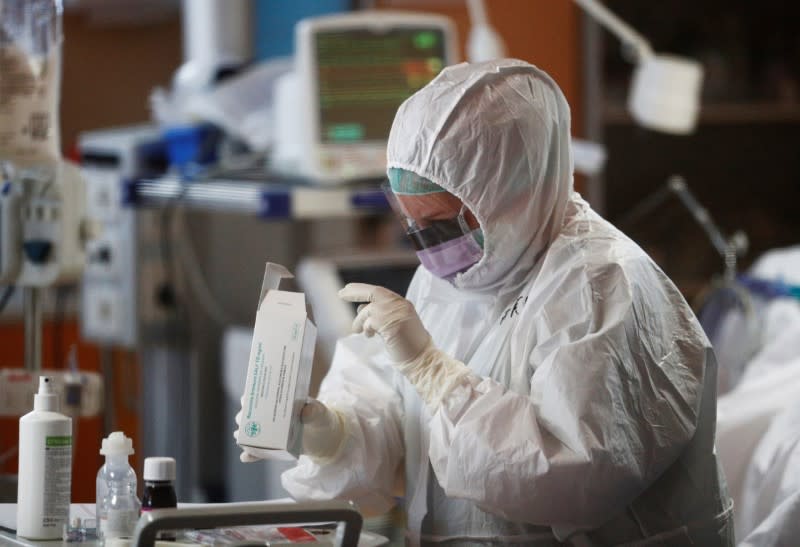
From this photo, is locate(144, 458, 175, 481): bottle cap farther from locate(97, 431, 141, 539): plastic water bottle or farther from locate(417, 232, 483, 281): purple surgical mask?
locate(417, 232, 483, 281): purple surgical mask

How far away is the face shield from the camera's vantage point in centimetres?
176

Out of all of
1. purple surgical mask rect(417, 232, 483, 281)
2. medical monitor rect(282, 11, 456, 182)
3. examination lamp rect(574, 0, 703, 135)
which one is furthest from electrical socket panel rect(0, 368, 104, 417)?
examination lamp rect(574, 0, 703, 135)

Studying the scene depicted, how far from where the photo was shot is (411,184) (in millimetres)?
1768

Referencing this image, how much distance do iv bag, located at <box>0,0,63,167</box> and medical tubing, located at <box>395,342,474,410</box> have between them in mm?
856

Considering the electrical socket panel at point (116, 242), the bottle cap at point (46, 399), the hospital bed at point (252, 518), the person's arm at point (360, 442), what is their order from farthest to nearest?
the electrical socket panel at point (116, 242), the person's arm at point (360, 442), the bottle cap at point (46, 399), the hospital bed at point (252, 518)

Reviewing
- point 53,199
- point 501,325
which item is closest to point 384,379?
point 501,325

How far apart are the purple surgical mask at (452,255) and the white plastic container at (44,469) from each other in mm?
512

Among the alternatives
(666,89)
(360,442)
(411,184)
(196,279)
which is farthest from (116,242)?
(411,184)

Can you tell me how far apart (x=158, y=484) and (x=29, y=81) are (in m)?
0.90

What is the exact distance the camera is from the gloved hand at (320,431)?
69.8 inches

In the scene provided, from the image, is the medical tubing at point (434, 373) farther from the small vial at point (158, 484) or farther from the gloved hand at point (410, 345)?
the small vial at point (158, 484)

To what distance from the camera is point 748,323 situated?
10.3 ft

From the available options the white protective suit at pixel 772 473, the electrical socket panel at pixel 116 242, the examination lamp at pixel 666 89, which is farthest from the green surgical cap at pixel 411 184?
the electrical socket panel at pixel 116 242

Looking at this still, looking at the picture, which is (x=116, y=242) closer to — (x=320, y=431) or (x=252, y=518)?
(x=320, y=431)
